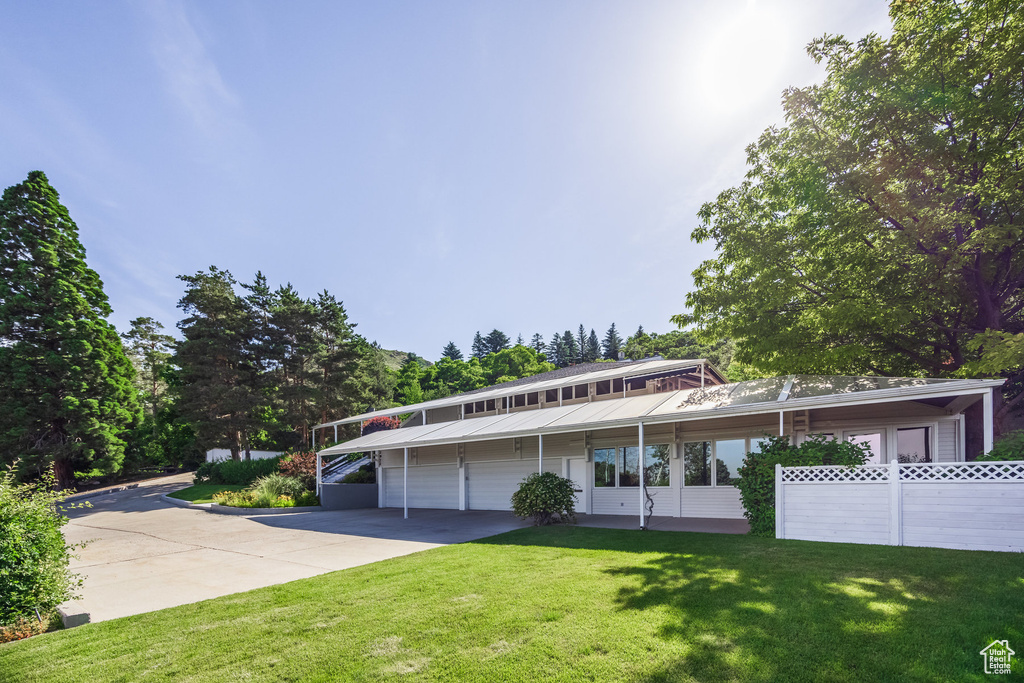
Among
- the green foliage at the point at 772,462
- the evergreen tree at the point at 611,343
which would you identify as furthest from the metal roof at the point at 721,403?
the evergreen tree at the point at 611,343

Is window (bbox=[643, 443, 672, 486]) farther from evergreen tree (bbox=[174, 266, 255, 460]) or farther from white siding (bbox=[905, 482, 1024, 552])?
evergreen tree (bbox=[174, 266, 255, 460])

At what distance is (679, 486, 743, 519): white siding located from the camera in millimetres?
11357

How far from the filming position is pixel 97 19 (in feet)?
30.9

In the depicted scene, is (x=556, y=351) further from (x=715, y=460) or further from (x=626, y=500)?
(x=715, y=460)

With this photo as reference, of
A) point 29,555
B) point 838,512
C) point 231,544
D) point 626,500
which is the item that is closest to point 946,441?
point 838,512

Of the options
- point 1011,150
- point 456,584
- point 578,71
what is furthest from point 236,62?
point 1011,150

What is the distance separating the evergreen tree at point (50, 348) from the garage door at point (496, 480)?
20928 millimetres

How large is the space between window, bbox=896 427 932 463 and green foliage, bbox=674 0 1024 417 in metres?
1.68

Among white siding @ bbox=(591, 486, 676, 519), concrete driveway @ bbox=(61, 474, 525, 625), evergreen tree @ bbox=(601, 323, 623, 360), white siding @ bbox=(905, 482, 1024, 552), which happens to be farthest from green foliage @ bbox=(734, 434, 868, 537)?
evergreen tree @ bbox=(601, 323, 623, 360)

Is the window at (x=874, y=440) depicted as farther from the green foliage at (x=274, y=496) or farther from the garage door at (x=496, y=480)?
the green foliage at (x=274, y=496)

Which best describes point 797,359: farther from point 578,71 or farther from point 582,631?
point 582,631

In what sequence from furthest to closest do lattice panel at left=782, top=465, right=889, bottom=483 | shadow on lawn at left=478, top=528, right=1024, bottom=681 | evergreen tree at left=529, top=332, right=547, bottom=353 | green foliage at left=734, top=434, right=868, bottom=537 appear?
evergreen tree at left=529, top=332, right=547, bottom=353 < green foliage at left=734, top=434, right=868, bottom=537 < lattice panel at left=782, top=465, right=889, bottom=483 < shadow on lawn at left=478, top=528, right=1024, bottom=681

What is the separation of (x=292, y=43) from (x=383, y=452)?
14.4m

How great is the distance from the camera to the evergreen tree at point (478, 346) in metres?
89.3
